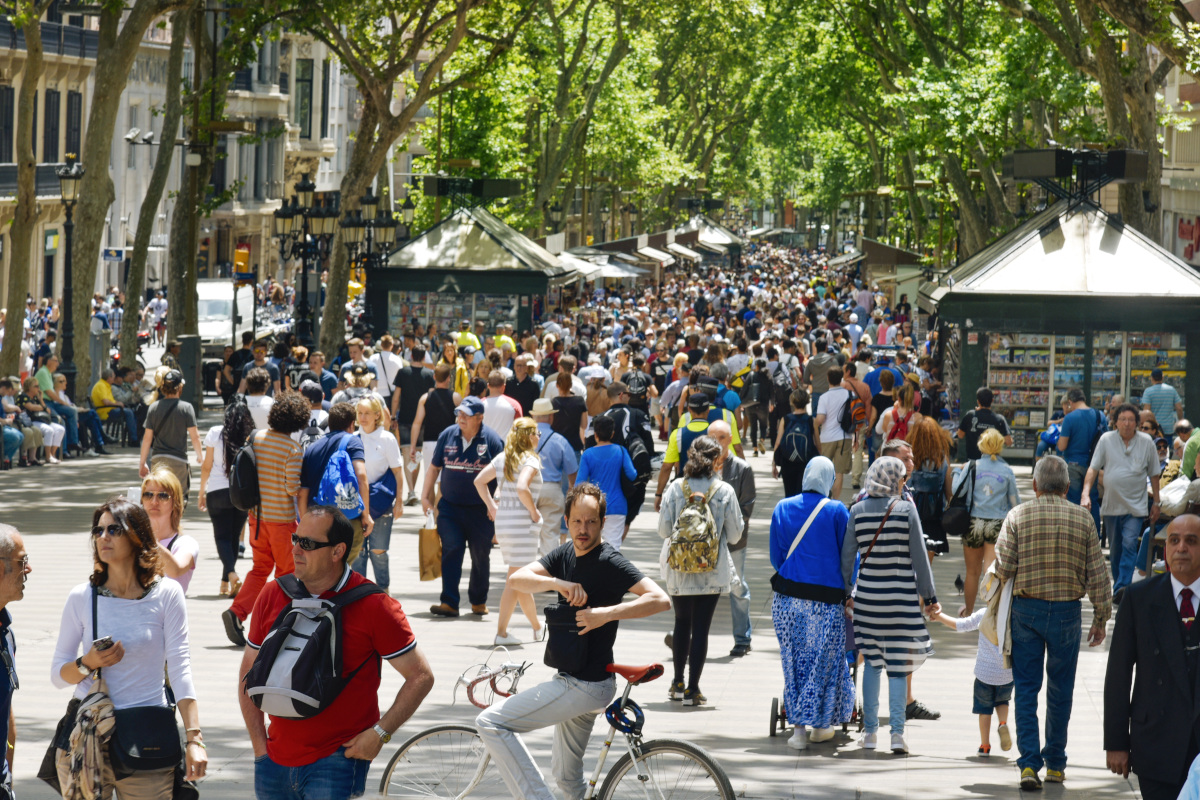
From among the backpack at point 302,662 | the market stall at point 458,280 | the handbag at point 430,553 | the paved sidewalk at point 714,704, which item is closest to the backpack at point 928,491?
the paved sidewalk at point 714,704

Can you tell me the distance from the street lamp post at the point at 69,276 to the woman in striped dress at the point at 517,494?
13720mm

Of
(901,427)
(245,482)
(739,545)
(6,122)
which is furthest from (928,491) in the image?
(6,122)

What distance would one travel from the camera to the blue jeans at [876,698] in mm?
8305

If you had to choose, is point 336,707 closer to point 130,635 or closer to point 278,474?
point 130,635

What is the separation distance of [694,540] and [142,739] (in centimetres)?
424

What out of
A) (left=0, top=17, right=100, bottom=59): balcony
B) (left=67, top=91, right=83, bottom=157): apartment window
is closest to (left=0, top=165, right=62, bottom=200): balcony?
(left=67, top=91, right=83, bottom=157): apartment window

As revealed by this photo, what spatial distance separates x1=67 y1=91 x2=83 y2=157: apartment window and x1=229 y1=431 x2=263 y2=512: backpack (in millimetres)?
38085

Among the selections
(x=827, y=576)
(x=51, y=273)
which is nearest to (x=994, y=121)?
(x=827, y=576)

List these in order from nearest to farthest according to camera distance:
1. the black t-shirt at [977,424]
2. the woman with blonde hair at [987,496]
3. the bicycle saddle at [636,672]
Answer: the bicycle saddle at [636,672] < the woman with blonde hair at [987,496] < the black t-shirt at [977,424]

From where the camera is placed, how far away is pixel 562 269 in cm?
2994

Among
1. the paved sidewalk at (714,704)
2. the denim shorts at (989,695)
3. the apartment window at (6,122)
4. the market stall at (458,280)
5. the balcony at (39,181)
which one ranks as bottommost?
the paved sidewalk at (714,704)

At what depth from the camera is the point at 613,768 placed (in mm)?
6012

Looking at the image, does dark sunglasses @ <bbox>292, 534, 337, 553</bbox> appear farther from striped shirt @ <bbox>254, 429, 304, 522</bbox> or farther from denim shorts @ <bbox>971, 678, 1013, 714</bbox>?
striped shirt @ <bbox>254, 429, 304, 522</bbox>

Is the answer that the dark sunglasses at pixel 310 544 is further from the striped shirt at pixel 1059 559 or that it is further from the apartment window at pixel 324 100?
the apartment window at pixel 324 100
